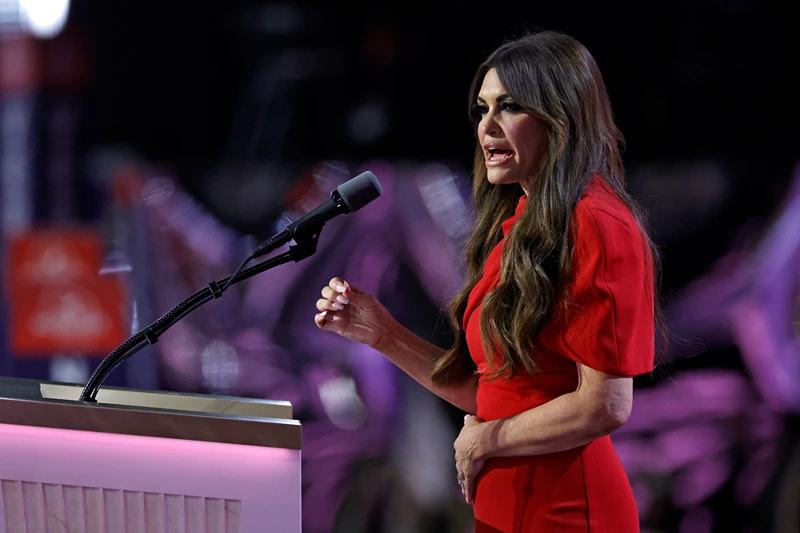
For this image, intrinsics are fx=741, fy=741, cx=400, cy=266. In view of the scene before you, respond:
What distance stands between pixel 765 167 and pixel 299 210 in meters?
1.57

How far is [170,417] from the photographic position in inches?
37.3

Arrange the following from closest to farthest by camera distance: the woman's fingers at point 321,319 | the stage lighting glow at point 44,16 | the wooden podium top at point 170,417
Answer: the wooden podium top at point 170,417
the woman's fingers at point 321,319
the stage lighting glow at point 44,16

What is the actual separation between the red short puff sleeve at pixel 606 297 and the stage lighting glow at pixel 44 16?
2.21 m

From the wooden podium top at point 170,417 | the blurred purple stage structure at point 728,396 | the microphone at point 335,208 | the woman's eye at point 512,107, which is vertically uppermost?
the woman's eye at point 512,107

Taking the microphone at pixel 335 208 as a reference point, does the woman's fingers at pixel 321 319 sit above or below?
below

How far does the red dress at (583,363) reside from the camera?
1.07 meters

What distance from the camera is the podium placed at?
939 millimetres

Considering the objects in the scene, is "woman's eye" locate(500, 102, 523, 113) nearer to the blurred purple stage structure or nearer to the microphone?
the microphone

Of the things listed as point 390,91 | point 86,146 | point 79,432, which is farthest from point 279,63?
point 79,432

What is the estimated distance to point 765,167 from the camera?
246cm

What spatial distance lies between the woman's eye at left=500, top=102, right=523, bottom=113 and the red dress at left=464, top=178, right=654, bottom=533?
0.56ft

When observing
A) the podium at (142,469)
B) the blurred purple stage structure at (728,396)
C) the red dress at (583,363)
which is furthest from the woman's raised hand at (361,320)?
the blurred purple stage structure at (728,396)

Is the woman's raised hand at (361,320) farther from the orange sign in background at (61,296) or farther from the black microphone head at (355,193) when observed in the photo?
the orange sign in background at (61,296)

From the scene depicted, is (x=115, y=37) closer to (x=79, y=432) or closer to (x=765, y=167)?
(x=79, y=432)
